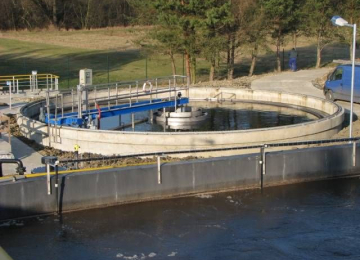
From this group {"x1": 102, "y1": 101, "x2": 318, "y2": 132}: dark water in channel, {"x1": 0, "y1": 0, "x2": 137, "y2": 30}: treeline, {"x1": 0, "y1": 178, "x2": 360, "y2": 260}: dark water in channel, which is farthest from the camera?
{"x1": 0, "y1": 0, "x2": 137, "y2": 30}: treeline

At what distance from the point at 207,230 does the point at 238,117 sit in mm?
13171

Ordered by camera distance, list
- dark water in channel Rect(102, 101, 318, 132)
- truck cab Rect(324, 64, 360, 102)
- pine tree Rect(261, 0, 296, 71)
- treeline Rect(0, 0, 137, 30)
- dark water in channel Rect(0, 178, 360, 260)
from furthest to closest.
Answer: treeline Rect(0, 0, 137, 30) → pine tree Rect(261, 0, 296, 71) → truck cab Rect(324, 64, 360, 102) → dark water in channel Rect(102, 101, 318, 132) → dark water in channel Rect(0, 178, 360, 260)

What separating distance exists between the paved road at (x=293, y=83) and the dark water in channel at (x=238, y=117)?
3287 mm

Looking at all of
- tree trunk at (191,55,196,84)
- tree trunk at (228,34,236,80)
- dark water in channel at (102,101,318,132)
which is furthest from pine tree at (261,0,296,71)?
dark water in channel at (102,101,318,132)

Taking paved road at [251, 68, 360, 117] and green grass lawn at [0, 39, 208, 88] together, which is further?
green grass lawn at [0, 39, 208, 88]

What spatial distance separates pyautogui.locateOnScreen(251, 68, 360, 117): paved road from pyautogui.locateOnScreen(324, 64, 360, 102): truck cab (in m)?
0.46

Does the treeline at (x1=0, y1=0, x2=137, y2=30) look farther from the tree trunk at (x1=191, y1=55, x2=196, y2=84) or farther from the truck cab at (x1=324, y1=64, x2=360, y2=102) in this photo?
the truck cab at (x1=324, y1=64, x2=360, y2=102)

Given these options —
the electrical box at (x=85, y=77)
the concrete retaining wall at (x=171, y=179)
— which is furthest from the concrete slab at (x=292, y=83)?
the concrete retaining wall at (x=171, y=179)

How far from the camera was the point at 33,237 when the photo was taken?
1318 cm

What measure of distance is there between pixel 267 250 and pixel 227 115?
14720 mm

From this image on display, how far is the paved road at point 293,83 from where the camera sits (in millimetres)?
32469

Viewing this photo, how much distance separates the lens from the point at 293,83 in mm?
35188

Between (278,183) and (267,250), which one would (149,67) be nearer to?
A: (278,183)

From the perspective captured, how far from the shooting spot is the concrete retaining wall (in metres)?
13.8
